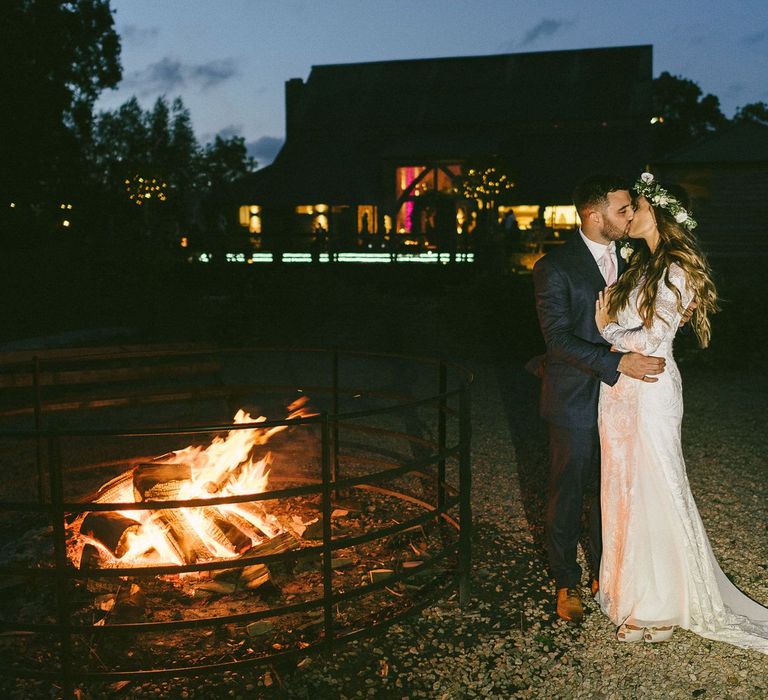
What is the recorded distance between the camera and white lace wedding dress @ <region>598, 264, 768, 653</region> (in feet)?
14.2

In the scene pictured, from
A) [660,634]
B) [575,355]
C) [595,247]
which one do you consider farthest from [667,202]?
[660,634]

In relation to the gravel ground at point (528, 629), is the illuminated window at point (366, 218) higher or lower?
higher

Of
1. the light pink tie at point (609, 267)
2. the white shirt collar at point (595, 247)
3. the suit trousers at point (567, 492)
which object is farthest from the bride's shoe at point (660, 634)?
the white shirt collar at point (595, 247)

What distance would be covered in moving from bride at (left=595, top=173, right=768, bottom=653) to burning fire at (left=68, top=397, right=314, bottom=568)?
2.12 metres

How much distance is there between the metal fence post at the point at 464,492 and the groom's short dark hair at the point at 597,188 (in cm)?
125

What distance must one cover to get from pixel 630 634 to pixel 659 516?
657mm

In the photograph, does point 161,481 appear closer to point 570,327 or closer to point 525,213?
point 570,327

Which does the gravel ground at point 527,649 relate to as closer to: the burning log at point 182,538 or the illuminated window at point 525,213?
the burning log at point 182,538

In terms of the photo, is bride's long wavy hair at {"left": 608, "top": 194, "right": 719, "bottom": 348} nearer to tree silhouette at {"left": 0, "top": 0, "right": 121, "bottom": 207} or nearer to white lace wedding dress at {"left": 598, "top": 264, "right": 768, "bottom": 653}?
white lace wedding dress at {"left": 598, "top": 264, "right": 768, "bottom": 653}

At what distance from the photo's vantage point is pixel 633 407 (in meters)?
4.43

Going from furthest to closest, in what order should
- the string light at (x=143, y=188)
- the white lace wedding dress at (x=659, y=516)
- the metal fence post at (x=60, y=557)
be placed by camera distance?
the string light at (x=143, y=188)
the white lace wedding dress at (x=659, y=516)
the metal fence post at (x=60, y=557)

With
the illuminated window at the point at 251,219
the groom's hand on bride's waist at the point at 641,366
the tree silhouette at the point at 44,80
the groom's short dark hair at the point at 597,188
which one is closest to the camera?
the groom's hand on bride's waist at the point at 641,366

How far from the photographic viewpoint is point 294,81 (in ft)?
128

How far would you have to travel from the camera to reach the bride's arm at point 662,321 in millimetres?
4242
